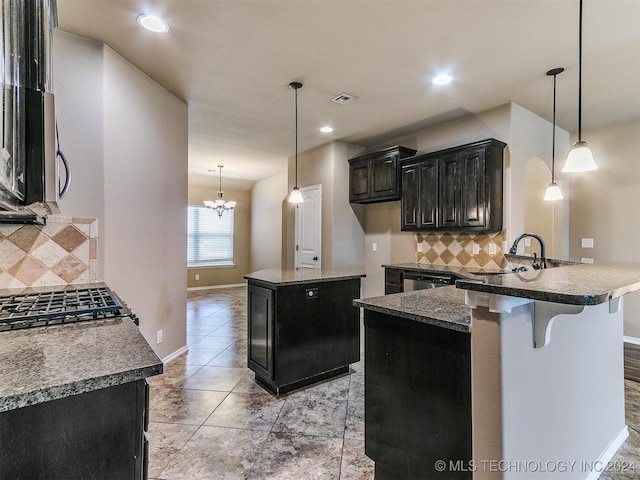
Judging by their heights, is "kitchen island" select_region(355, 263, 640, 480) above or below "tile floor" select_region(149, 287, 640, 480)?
above

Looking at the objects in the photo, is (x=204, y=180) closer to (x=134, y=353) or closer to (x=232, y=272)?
(x=232, y=272)

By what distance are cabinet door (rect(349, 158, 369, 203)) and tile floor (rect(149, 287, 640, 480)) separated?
2.58 metres

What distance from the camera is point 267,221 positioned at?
7.96 meters

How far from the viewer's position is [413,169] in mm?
4094

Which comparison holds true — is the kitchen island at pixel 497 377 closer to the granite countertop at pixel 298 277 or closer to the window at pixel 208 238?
the granite countertop at pixel 298 277

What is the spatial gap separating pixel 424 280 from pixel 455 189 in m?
1.10

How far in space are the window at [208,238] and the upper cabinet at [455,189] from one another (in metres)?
5.45

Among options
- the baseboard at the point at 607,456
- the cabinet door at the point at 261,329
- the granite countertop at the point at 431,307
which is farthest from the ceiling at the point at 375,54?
the baseboard at the point at 607,456

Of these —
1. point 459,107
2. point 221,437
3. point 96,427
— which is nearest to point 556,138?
point 459,107

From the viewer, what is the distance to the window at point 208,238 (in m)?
7.82

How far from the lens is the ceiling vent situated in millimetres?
3362

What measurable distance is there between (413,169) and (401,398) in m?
3.18

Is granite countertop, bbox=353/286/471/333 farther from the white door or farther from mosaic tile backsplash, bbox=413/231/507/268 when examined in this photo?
the white door

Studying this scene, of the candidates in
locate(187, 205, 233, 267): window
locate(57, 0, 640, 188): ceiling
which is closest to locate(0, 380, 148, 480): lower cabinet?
locate(57, 0, 640, 188): ceiling
